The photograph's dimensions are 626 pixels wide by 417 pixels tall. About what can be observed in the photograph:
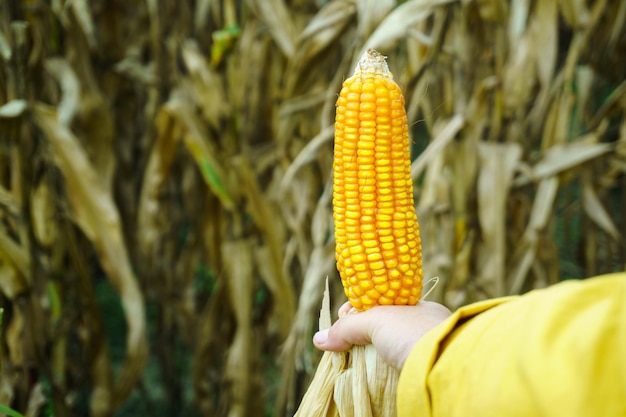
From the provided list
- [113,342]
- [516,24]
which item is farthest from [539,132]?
[113,342]

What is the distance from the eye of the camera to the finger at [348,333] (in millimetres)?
776

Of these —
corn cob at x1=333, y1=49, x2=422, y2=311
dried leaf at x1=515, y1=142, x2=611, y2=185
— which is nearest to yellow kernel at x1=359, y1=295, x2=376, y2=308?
corn cob at x1=333, y1=49, x2=422, y2=311

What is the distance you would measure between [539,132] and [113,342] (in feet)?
5.44

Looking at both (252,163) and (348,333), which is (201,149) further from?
(348,333)

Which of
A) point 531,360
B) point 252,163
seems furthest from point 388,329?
point 252,163

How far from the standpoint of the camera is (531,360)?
537mm

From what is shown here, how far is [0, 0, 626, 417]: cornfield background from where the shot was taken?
1.53 meters

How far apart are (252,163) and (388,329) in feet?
4.00

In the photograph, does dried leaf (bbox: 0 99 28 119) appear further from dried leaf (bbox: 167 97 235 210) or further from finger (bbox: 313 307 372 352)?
finger (bbox: 313 307 372 352)

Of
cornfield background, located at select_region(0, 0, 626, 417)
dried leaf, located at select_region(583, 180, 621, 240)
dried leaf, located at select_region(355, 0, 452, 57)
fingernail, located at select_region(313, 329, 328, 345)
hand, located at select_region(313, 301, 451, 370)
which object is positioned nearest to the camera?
hand, located at select_region(313, 301, 451, 370)

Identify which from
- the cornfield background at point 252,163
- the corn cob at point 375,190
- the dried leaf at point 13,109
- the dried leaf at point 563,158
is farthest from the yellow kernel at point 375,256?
the dried leaf at point 13,109

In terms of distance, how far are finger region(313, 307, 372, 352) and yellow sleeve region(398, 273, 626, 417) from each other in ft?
0.44

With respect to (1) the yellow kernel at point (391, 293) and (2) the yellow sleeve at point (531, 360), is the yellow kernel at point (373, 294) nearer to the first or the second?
(1) the yellow kernel at point (391, 293)

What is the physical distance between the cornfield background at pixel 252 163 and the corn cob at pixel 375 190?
55 cm
